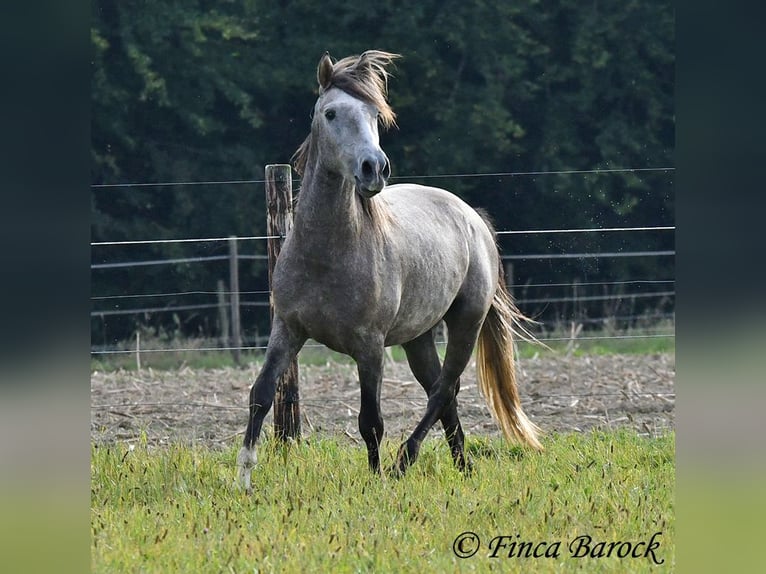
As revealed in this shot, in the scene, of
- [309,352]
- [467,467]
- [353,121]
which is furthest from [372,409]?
[309,352]

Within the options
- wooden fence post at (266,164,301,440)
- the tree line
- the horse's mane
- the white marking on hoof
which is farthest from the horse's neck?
the tree line

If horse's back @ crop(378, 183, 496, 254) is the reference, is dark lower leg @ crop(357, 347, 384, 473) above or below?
Result: below

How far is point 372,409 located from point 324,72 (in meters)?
1.72

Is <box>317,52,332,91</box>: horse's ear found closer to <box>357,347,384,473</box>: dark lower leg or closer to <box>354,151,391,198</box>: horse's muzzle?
<box>354,151,391,198</box>: horse's muzzle

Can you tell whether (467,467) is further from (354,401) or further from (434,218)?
(354,401)

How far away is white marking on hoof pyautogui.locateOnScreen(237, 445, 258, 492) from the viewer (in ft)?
15.1

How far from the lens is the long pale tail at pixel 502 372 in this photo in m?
5.87

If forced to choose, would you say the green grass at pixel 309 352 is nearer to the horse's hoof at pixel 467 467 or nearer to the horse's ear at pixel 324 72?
the horse's hoof at pixel 467 467

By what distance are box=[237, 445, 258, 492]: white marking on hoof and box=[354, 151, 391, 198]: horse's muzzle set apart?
1391 millimetres

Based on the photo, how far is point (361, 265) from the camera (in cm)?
482

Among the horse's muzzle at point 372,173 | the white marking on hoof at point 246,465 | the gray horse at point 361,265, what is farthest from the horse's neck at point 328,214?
the white marking on hoof at point 246,465
